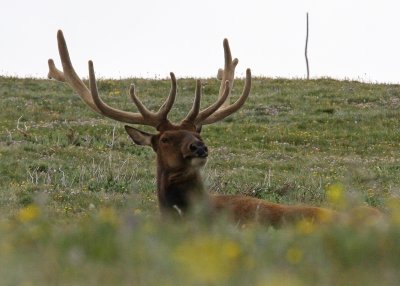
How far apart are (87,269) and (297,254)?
0.78 meters

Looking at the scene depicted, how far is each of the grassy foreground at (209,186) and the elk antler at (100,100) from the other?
2.92 ft

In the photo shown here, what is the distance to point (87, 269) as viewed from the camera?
348 cm

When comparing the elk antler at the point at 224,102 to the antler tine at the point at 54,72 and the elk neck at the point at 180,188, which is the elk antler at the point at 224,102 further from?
the antler tine at the point at 54,72

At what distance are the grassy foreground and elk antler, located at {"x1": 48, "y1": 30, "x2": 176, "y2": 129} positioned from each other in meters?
0.89

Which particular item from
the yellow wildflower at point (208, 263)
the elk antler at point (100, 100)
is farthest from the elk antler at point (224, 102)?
the yellow wildflower at point (208, 263)

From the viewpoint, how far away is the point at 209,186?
13.1 metres

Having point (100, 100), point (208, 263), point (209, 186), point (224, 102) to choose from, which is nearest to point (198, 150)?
point (100, 100)

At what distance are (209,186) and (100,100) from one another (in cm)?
364

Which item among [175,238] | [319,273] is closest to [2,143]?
[175,238]

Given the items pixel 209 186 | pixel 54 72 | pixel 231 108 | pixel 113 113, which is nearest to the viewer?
pixel 113 113

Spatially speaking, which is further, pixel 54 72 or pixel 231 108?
pixel 54 72

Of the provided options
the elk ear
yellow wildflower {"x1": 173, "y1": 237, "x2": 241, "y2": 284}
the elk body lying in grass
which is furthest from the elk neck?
yellow wildflower {"x1": 173, "y1": 237, "x2": 241, "y2": 284}

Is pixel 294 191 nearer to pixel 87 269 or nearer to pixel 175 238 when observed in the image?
pixel 175 238

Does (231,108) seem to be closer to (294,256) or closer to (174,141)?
(174,141)
